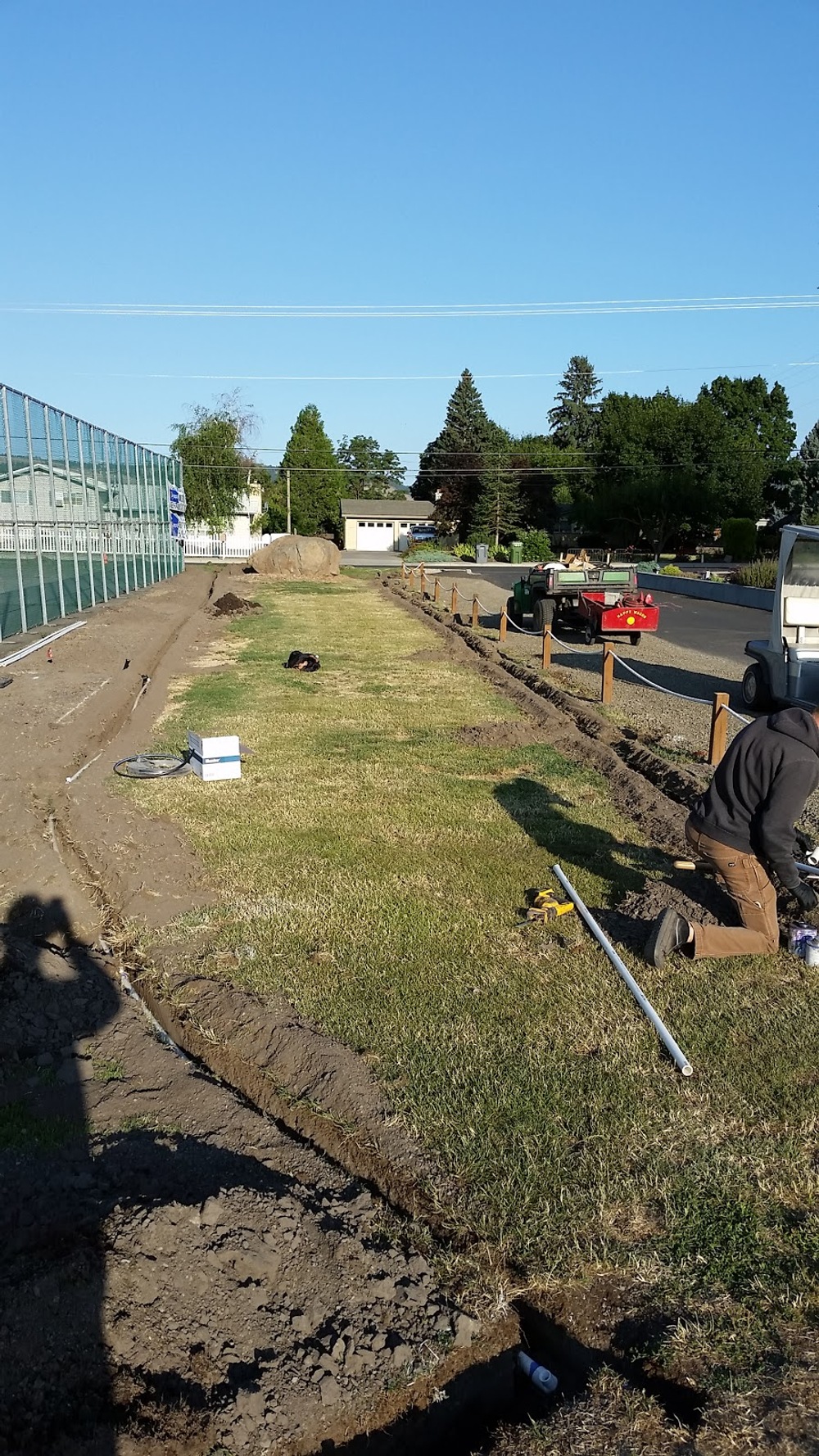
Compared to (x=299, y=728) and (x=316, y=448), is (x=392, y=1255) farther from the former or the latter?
(x=316, y=448)

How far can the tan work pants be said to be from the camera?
5.70m

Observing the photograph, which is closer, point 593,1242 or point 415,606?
point 593,1242

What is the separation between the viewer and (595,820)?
8.89m

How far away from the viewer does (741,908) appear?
5848mm

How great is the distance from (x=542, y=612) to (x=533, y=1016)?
52.8ft

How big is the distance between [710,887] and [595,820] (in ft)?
6.68

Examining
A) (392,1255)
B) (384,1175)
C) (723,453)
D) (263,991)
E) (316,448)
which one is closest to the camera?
(392,1255)

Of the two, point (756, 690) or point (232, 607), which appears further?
point (232, 607)

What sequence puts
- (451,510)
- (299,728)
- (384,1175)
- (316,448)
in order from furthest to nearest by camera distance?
(316,448)
(451,510)
(299,728)
(384,1175)

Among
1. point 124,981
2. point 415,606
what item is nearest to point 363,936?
point 124,981

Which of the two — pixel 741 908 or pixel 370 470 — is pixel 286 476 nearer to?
pixel 370 470

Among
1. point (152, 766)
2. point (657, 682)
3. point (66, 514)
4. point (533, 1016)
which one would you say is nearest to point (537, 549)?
point (66, 514)

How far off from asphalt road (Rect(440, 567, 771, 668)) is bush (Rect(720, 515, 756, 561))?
54.0 ft

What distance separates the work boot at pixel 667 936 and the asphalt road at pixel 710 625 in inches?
543
